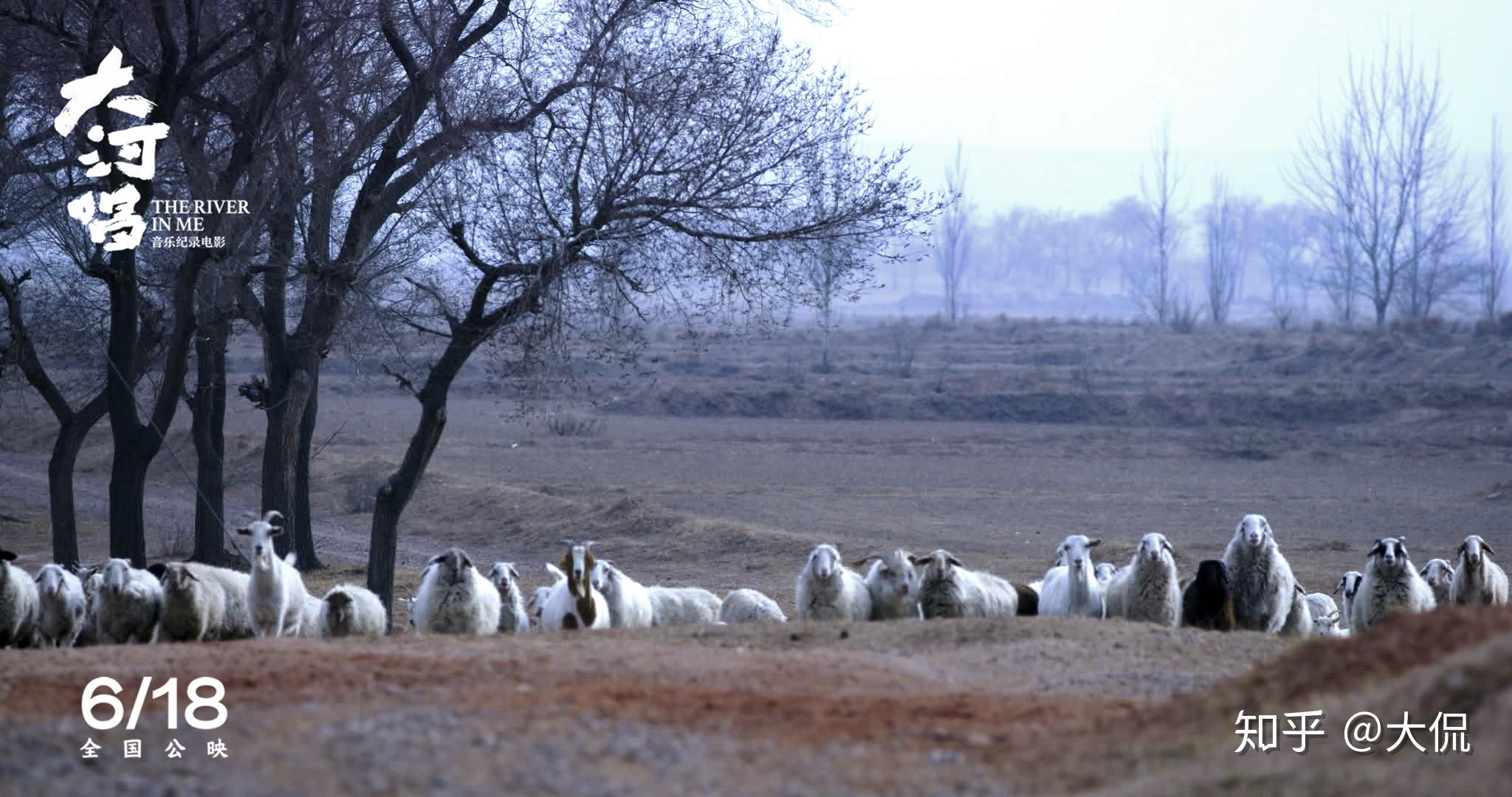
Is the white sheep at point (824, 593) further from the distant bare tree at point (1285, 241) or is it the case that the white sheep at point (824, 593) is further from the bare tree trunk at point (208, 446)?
the distant bare tree at point (1285, 241)

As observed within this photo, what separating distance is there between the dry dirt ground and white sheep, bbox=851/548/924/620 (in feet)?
6.92

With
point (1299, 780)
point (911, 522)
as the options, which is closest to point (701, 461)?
point (911, 522)

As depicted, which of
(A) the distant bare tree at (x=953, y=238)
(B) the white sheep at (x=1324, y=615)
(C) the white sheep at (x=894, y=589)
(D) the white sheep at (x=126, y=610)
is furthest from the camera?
(A) the distant bare tree at (x=953, y=238)

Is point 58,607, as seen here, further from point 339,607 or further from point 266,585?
point 339,607

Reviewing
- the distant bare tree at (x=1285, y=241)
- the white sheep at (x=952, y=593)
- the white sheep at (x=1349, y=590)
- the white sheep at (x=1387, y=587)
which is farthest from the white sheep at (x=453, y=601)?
the distant bare tree at (x=1285, y=241)

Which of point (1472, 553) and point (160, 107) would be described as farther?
point (160, 107)

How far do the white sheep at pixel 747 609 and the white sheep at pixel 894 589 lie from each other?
37.7 inches

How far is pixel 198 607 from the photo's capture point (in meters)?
13.5

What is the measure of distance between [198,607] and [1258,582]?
9.69 m

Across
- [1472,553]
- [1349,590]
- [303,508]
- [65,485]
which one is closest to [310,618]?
[65,485]

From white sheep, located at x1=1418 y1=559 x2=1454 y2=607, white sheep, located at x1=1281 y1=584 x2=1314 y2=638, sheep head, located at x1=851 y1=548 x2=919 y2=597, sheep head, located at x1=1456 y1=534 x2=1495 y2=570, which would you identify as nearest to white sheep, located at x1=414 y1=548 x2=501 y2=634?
sheep head, located at x1=851 y1=548 x2=919 y2=597

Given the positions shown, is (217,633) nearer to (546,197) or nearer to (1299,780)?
(546,197)

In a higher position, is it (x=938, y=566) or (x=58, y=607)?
(x=938, y=566)

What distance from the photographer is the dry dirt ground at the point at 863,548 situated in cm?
731
